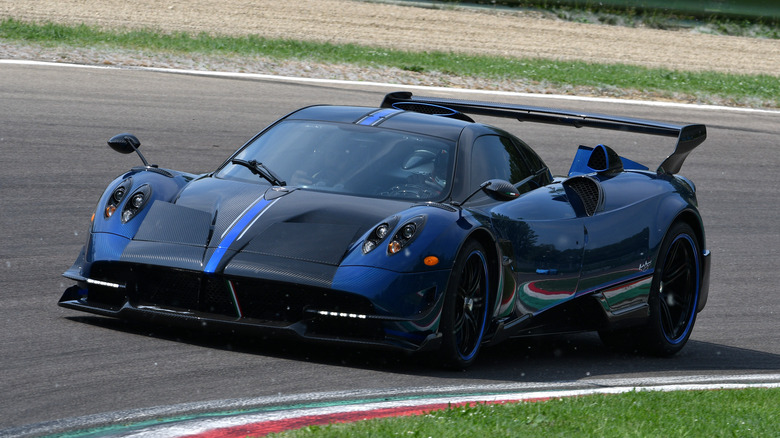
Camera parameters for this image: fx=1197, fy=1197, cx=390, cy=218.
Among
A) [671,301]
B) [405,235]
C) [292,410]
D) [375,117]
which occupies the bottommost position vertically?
[671,301]

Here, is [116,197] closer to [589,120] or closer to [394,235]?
[394,235]

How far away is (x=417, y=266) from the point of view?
5723mm

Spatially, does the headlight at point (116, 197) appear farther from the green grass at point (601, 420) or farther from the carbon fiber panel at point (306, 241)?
the green grass at point (601, 420)

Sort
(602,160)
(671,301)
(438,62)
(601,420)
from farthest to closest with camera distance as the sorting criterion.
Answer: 1. (438,62)
2. (671,301)
3. (602,160)
4. (601,420)

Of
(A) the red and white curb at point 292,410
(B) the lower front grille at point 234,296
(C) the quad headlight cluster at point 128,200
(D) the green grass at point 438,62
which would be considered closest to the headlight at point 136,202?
(C) the quad headlight cluster at point 128,200

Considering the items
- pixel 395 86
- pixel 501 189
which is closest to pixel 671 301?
pixel 501 189

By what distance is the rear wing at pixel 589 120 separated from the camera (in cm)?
782

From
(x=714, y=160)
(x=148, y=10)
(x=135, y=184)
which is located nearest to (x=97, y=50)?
(x=148, y=10)

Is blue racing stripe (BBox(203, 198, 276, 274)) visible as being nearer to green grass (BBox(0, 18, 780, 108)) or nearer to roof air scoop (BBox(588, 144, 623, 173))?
roof air scoop (BBox(588, 144, 623, 173))

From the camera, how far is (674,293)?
771cm

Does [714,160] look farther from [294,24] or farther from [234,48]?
[294,24]

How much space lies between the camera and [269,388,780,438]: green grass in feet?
14.6

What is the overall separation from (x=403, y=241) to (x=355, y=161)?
100 centimetres

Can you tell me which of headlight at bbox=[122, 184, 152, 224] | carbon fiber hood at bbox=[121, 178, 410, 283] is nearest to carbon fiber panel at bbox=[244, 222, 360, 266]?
carbon fiber hood at bbox=[121, 178, 410, 283]
